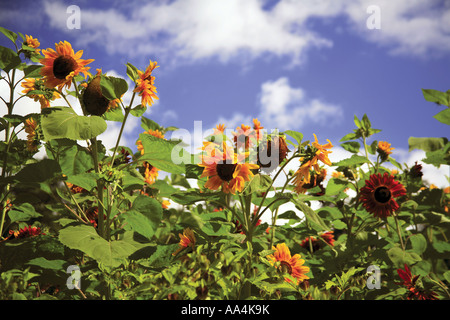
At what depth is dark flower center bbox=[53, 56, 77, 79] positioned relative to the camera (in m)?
1.89

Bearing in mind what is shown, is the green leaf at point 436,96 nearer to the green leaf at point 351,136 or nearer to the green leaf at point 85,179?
the green leaf at point 351,136

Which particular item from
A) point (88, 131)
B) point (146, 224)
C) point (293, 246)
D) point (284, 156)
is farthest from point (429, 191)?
point (88, 131)

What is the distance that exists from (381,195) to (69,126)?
6.20 ft

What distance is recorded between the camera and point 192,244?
64.0 inches

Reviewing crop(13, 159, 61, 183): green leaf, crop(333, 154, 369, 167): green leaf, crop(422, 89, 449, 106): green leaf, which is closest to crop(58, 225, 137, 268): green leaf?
crop(13, 159, 61, 183): green leaf

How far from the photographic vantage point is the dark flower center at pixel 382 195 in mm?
2426

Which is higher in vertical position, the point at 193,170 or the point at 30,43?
the point at 30,43

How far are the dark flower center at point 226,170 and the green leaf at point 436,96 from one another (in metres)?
1.90

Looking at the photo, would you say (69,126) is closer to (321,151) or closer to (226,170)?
(226,170)

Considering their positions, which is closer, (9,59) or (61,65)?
(61,65)

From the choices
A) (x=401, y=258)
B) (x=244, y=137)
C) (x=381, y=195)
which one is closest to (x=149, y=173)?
(x=244, y=137)

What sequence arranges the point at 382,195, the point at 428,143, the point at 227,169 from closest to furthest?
the point at 227,169 < the point at 382,195 < the point at 428,143

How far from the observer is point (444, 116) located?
2.59 meters
